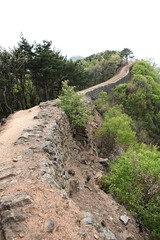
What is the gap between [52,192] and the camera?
886 centimetres

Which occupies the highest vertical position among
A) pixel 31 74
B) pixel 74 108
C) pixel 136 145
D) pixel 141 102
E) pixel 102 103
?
pixel 31 74

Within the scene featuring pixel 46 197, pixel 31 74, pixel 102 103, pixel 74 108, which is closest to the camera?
pixel 46 197

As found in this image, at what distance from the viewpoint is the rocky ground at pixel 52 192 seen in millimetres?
7309

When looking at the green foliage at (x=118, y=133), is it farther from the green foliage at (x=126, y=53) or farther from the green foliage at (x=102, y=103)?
the green foliage at (x=126, y=53)

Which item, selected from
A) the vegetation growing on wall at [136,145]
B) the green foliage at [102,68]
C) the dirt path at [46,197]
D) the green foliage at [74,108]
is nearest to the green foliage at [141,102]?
the vegetation growing on wall at [136,145]

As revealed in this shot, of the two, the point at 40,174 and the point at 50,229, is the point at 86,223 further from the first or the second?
the point at 40,174

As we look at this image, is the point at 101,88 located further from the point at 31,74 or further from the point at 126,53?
the point at 126,53

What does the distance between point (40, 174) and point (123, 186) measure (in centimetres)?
453

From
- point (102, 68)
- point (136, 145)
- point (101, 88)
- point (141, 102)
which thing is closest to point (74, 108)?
point (136, 145)

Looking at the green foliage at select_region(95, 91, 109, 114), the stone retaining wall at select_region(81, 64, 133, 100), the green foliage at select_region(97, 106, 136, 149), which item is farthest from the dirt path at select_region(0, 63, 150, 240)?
the stone retaining wall at select_region(81, 64, 133, 100)

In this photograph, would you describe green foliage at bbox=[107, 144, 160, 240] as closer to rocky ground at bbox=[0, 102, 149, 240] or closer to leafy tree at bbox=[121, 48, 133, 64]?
rocky ground at bbox=[0, 102, 149, 240]

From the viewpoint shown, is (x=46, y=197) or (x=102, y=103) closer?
(x=46, y=197)

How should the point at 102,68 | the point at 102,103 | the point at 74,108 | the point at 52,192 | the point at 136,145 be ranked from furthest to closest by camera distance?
the point at 102,68
the point at 102,103
the point at 136,145
the point at 74,108
the point at 52,192

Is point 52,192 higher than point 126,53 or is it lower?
lower
